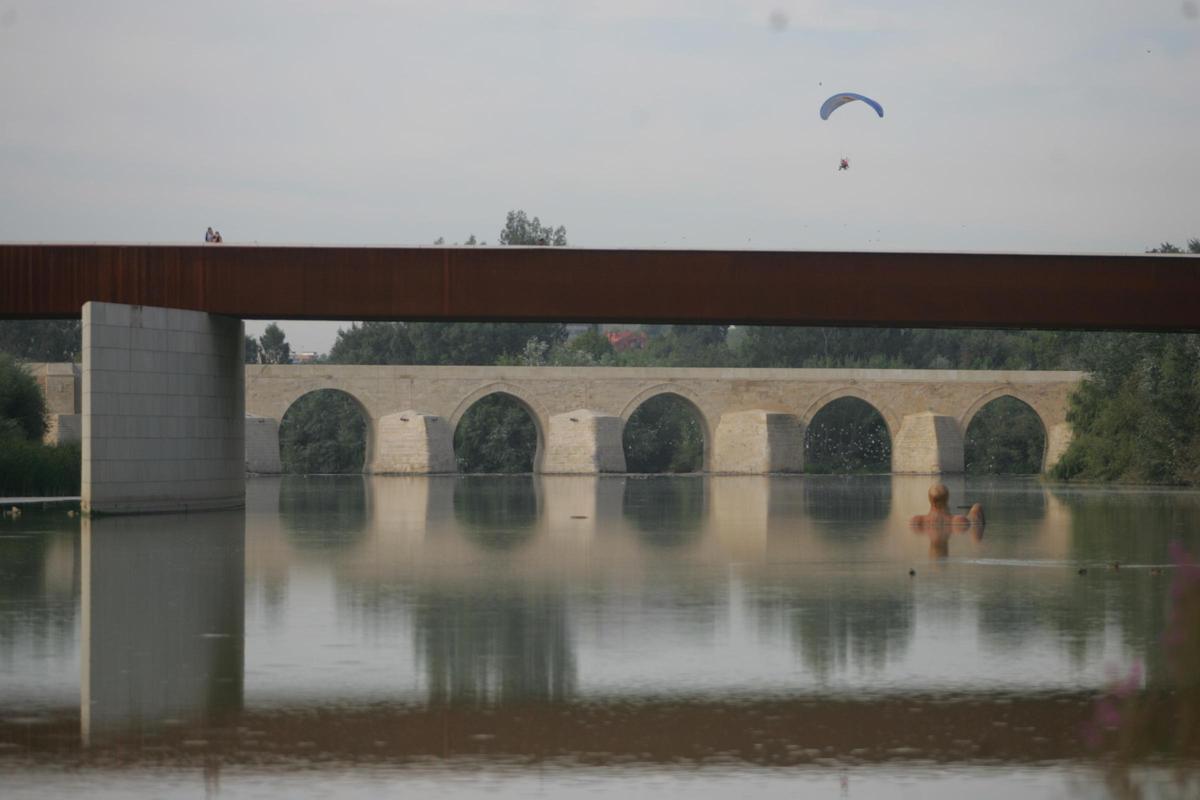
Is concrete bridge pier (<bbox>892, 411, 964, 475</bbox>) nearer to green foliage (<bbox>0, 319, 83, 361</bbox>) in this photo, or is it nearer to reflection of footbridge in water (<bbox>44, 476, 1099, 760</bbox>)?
reflection of footbridge in water (<bbox>44, 476, 1099, 760</bbox>)

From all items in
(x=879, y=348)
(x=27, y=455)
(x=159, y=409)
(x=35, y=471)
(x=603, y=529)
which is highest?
(x=879, y=348)

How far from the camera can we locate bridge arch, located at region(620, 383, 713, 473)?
54.2 m

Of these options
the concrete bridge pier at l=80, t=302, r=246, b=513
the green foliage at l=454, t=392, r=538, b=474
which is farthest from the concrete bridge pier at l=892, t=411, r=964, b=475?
the concrete bridge pier at l=80, t=302, r=246, b=513

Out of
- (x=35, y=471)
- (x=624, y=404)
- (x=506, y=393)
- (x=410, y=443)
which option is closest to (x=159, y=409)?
(x=35, y=471)

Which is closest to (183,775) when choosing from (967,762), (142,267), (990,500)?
(967,762)

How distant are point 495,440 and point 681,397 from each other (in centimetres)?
1299

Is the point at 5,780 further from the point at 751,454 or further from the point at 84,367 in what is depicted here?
the point at 751,454

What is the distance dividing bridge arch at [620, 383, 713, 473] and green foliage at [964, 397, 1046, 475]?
12443 millimetres

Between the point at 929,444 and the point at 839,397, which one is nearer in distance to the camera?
the point at 929,444

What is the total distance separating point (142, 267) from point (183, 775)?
63.5ft

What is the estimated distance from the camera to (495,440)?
216 feet

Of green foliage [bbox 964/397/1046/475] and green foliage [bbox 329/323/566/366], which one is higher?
green foliage [bbox 329/323/566/366]

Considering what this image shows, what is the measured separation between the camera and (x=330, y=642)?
10.5 m

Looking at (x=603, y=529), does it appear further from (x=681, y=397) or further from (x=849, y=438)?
(x=849, y=438)
